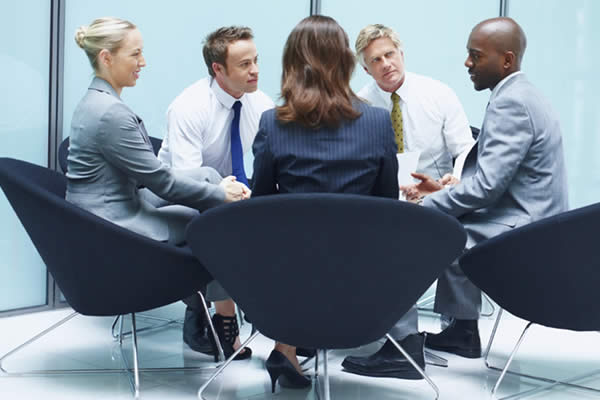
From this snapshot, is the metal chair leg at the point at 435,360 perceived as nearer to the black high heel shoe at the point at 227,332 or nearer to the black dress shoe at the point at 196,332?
the black high heel shoe at the point at 227,332

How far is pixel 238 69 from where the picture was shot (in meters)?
3.49

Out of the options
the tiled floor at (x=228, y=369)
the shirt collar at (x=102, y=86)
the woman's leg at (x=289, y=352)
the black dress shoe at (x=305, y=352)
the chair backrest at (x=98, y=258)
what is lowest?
the tiled floor at (x=228, y=369)

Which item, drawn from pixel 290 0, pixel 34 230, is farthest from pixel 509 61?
pixel 290 0

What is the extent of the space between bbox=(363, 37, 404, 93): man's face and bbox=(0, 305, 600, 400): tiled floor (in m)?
1.25

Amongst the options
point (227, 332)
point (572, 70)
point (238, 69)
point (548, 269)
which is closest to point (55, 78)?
point (238, 69)

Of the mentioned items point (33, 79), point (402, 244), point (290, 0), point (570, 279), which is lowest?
point (570, 279)

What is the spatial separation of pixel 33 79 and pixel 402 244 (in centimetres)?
250

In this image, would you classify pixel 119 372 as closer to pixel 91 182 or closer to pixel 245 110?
pixel 91 182

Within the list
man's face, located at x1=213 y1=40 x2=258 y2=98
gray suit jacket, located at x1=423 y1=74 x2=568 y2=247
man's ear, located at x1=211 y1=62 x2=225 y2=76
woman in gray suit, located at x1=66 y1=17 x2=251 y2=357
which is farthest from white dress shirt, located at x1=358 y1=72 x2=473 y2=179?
woman in gray suit, located at x1=66 y1=17 x2=251 y2=357

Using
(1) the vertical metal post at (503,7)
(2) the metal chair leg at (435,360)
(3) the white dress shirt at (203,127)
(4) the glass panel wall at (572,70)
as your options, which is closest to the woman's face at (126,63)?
(3) the white dress shirt at (203,127)

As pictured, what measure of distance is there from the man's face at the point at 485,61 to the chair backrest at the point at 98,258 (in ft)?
4.50

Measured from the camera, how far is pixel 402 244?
1.95 meters

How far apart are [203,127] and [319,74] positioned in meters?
1.26

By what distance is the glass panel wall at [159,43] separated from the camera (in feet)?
12.8
